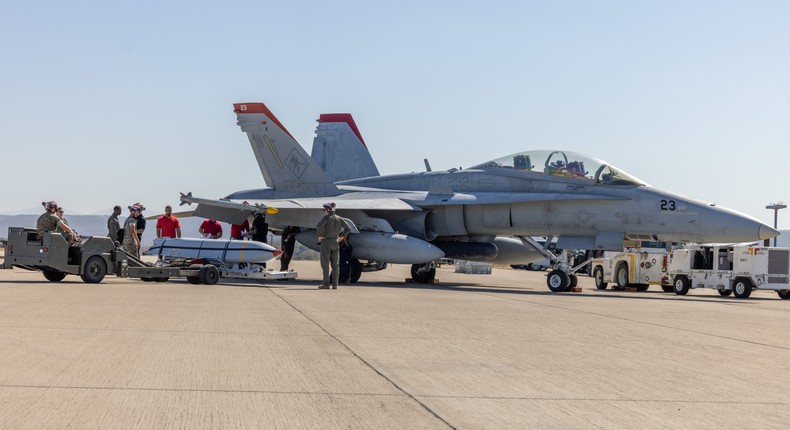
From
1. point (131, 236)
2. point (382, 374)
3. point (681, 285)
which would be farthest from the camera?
point (681, 285)

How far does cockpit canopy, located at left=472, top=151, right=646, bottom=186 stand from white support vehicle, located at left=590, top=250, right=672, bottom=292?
13.4 ft

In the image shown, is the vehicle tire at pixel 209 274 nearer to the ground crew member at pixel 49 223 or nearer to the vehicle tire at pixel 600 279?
the ground crew member at pixel 49 223

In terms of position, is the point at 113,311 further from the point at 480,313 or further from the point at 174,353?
the point at 480,313

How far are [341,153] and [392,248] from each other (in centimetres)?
707

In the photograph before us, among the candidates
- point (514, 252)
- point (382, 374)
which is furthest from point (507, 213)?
point (382, 374)

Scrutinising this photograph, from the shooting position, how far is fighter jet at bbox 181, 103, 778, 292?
19.4 m

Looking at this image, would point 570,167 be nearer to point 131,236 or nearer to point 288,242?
point 288,242

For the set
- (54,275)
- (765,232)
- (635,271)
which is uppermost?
(765,232)

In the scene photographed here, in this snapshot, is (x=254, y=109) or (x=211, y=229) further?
(x=254, y=109)

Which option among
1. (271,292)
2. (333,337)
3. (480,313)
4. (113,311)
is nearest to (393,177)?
(271,292)

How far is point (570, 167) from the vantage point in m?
20.6

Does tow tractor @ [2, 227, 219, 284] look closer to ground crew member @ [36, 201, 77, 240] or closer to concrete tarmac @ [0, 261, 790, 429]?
ground crew member @ [36, 201, 77, 240]

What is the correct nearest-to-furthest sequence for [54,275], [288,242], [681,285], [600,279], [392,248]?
[54,275] → [392,248] → [681,285] → [288,242] → [600,279]

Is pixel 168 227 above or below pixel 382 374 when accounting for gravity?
above
